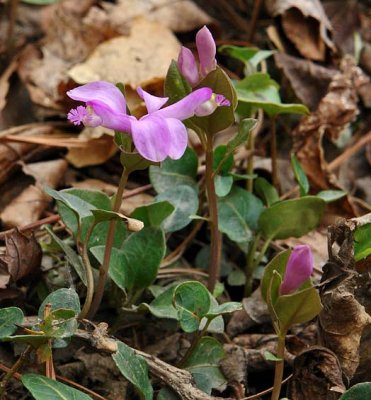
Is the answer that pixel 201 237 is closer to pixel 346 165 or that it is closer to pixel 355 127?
pixel 346 165

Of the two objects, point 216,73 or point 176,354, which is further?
point 176,354

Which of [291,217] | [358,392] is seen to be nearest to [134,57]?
[291,217]

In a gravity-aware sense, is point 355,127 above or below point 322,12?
below

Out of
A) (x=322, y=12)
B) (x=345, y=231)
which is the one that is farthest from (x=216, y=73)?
(x=322, y=12)

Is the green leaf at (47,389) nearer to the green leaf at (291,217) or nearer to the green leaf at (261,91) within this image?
the green leaf at (291,217)

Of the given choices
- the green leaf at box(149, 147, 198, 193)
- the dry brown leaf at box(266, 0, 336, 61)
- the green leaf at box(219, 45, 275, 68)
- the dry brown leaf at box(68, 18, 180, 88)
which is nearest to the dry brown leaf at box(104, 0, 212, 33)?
the dry brown leaf at box(68, 18, 180, 88)

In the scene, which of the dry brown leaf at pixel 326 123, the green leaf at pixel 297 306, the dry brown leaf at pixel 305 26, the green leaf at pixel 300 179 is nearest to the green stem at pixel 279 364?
the green leaf at pixel 297 306

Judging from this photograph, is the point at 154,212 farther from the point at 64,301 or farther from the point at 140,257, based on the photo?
the point at 64,301
